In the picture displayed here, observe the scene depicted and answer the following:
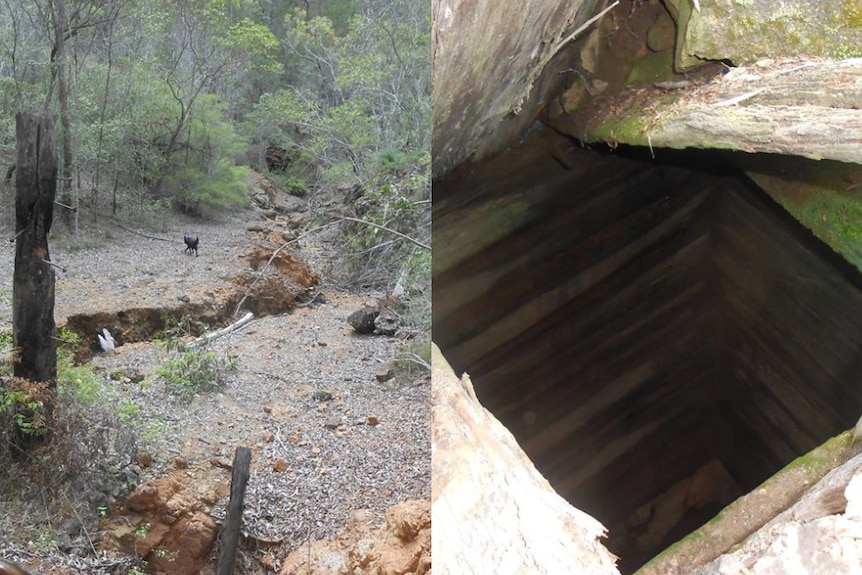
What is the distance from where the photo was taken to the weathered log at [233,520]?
160 centimetres

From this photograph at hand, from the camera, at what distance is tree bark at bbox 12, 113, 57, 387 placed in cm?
160

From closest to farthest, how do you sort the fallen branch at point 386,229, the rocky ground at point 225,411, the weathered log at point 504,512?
the weathered log at point 504,512
the rocky ground at point 225,411
the fallen branch at point 386,229

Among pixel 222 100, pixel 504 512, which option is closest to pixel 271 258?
pixel 222 100

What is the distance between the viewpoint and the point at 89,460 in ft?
5.22

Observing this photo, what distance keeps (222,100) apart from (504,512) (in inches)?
50.1

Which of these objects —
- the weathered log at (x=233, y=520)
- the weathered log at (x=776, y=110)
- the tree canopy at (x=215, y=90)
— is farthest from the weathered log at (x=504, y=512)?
the weathered log at (x=776, y=110)

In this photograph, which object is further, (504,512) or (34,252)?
(34,252)

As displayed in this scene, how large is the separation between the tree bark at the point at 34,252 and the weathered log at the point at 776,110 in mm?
1783

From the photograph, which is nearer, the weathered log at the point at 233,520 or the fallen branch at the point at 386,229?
the weathered log at the point at 233,520

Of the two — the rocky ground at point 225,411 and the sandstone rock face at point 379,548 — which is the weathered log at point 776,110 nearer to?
the rocky ground at point 225,411

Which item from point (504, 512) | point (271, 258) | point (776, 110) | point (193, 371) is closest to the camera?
point (504, 512)

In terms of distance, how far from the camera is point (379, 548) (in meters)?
1.70

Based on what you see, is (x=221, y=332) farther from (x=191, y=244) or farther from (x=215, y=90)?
(x=215, y=90)

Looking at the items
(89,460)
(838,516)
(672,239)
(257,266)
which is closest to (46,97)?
(257,266)
